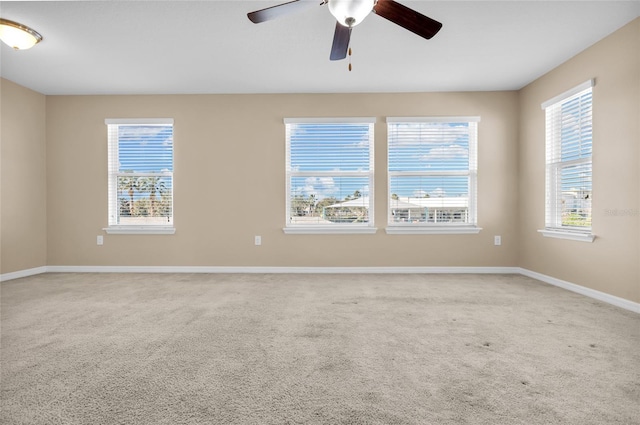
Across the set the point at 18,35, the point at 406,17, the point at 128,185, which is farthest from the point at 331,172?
the point at 18,35

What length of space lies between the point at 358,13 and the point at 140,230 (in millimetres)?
3971

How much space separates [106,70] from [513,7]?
420cm

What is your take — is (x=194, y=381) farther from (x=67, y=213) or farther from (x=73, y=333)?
(x=67, y=213)

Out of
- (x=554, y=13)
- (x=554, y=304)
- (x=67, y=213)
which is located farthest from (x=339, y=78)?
(x=67, y=213)

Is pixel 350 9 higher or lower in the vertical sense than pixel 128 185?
higher

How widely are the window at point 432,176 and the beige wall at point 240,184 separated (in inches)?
5.3

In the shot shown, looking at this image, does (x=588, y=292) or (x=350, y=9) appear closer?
(x=350, y=9)

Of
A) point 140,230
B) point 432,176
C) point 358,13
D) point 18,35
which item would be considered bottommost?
point 140,230

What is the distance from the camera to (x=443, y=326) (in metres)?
2.27

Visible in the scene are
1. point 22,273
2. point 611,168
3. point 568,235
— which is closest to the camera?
point 611,168

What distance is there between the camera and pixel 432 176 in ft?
13.8

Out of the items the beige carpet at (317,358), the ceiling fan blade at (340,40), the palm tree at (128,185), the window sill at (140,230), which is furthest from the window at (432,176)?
the palm tree at (128,185)

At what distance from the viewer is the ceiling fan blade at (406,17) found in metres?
1.79

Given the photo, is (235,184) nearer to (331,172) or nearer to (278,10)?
(331,172)
